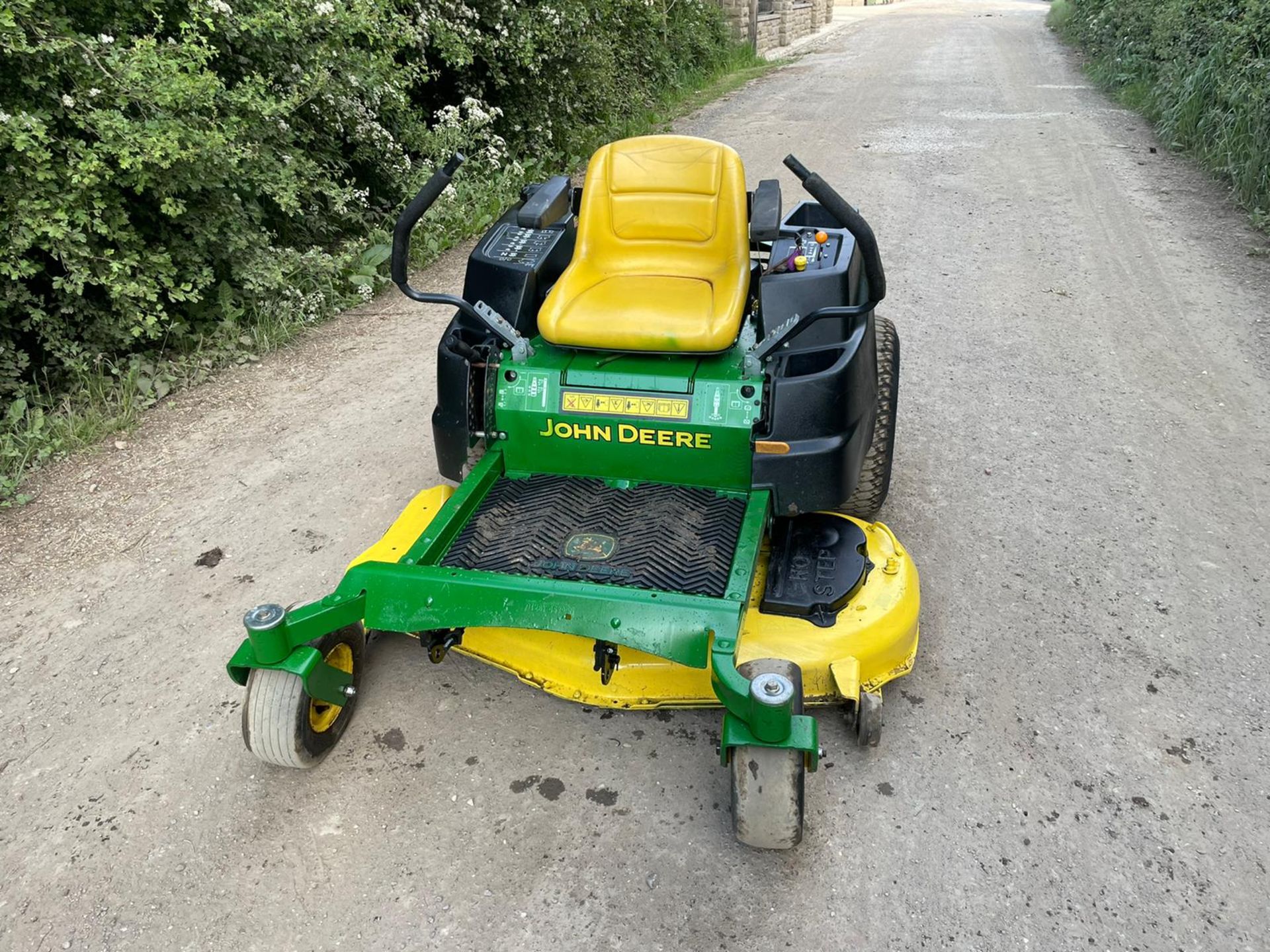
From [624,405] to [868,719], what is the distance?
115 centimetres

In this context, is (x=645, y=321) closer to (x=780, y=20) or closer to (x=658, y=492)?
(x=658, y=492)

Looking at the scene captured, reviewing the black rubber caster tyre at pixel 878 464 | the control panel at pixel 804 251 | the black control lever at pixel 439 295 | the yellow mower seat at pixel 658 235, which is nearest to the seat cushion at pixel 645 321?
the yellow mower seat at pixel 658 235

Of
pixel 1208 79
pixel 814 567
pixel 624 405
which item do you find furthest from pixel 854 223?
pixel 1208 79

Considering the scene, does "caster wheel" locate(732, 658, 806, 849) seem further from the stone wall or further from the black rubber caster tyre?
the stone wall

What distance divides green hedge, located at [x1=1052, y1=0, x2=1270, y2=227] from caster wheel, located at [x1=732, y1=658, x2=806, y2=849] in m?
6.11

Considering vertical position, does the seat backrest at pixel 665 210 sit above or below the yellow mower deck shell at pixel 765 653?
above

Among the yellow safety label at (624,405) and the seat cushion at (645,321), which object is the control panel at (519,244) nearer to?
the seat cushion at (645,321)

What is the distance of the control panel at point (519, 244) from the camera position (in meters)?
3.26

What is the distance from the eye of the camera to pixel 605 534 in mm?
2723

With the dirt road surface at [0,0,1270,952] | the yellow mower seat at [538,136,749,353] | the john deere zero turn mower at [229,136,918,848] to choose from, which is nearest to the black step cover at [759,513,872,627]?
the john deere zero turn mower at [229,136,918,848]

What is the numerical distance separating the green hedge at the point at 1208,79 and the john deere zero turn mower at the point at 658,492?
16.6 feet

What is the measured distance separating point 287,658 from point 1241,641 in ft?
9.21

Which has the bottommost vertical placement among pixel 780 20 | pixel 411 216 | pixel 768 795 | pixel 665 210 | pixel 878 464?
pixel 768 795

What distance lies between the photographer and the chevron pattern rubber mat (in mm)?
2557
